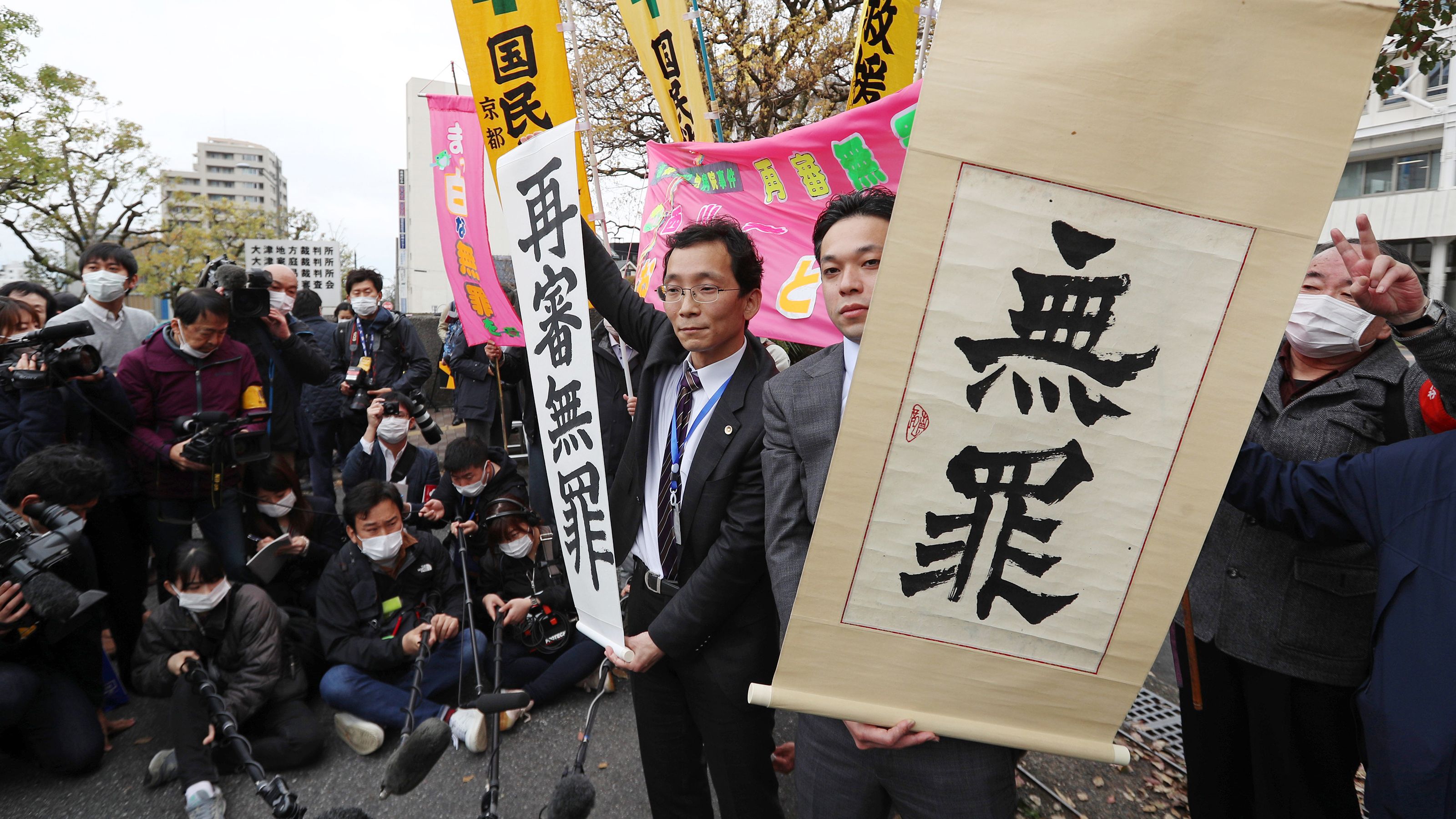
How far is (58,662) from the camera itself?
3.64 metres

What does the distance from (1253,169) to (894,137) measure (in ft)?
8.07

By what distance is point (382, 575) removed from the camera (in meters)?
4.12

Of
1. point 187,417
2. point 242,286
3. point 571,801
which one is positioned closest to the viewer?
point 571,801

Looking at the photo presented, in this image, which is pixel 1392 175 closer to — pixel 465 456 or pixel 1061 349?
pixel 465 456

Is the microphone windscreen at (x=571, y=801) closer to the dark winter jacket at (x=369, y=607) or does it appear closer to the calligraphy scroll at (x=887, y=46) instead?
the dark winter jacket at (x=369, y=607)

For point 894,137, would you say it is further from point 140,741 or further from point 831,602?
point 140,741

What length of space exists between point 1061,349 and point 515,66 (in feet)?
11.2

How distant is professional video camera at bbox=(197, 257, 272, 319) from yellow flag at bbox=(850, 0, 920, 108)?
13.1 ft

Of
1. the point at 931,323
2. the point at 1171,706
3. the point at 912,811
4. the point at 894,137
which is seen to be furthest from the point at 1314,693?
the point at 894,137

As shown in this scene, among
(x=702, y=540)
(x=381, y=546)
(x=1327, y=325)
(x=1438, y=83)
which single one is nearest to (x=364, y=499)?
(x=381, y=546)

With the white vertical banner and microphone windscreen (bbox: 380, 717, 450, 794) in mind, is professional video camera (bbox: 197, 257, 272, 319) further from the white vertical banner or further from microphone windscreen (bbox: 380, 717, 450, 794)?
microphone windscreen (bbox: 380, 717, 450, 794)

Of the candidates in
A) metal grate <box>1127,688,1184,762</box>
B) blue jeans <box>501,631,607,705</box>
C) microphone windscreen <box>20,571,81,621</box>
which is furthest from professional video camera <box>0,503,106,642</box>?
metal grate <box>1127,688,1184,762</box>

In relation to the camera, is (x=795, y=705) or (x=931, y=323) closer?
(x=931, y=323)

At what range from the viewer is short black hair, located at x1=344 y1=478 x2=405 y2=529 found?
4078 mm
